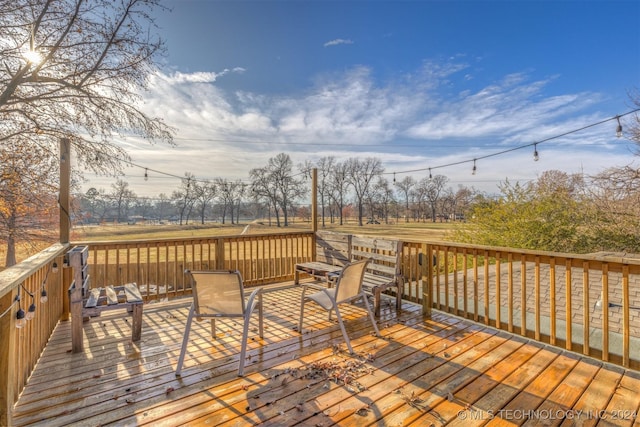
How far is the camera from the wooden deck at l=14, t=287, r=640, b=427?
1.83 metres

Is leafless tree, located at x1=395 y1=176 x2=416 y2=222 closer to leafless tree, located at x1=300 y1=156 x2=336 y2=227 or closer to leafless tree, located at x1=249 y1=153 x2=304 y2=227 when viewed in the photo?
leafless tree, located at x1=300 y1=156 x2=336 y2=227

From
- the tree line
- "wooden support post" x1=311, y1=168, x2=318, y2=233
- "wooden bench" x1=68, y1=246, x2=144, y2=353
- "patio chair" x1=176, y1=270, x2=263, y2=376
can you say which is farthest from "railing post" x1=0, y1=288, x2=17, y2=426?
the tree line

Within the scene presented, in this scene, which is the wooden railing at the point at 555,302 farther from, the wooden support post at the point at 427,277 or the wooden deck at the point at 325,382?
the wooden deck at the point at 325,382

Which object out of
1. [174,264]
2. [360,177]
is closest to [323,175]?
[360,177]

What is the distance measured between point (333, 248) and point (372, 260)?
0.94m

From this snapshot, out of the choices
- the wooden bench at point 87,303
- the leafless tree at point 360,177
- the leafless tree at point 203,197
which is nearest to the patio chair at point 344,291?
the wooden bench at point 87,303

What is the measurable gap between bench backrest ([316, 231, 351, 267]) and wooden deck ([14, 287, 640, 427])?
1.63 m

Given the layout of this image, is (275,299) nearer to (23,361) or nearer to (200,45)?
(23,361)

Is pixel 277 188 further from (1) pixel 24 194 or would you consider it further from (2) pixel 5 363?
(2) pixel 5 363

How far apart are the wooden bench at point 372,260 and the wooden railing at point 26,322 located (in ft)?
9.76

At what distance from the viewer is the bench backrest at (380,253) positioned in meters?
3.92

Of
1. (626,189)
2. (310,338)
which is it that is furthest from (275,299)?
(626,189)

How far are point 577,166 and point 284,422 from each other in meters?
11.0

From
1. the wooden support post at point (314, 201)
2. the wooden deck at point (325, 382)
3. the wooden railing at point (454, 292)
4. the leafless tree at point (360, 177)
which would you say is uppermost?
the leafless tree at point (360, 177)
